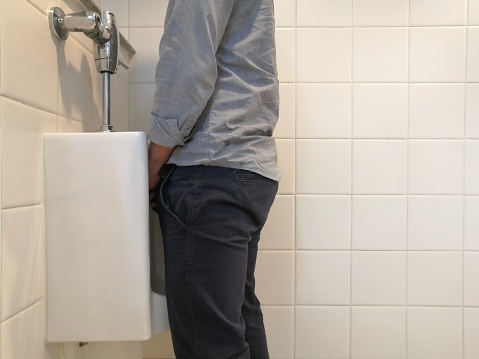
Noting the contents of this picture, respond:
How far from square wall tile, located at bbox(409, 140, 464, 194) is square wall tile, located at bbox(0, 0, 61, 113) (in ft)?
3.30

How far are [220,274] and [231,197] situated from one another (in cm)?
15

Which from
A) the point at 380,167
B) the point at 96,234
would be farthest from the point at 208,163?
the point at 380,167

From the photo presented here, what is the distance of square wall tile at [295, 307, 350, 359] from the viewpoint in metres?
1.33

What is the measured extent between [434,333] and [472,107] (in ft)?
2.28

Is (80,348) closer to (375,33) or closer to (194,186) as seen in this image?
(194,186)

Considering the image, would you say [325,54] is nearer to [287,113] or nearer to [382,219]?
[287,113]

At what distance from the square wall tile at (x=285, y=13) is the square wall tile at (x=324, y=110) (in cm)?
19

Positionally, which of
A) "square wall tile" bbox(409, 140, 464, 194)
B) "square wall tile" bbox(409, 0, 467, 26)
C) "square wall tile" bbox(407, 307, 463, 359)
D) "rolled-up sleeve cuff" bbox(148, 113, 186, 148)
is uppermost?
"square wall tile" bbox(409, 0, 467, 26)

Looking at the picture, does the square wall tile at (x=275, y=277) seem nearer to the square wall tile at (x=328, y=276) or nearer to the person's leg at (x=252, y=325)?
the square wall tile at (x=328, y=276)

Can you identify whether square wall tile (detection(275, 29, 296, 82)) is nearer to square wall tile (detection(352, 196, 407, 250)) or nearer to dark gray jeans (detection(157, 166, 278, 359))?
square wall tile (detection(352, 196, 407, 250))

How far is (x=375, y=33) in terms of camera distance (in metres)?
1.30

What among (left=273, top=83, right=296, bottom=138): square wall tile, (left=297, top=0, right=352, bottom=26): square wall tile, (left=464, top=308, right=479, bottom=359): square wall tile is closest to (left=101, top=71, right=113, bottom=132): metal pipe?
(left=273, top=83, right=296, bottom=138): square wall tile

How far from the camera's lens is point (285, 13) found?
130 centimetres

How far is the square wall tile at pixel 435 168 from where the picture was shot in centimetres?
130
